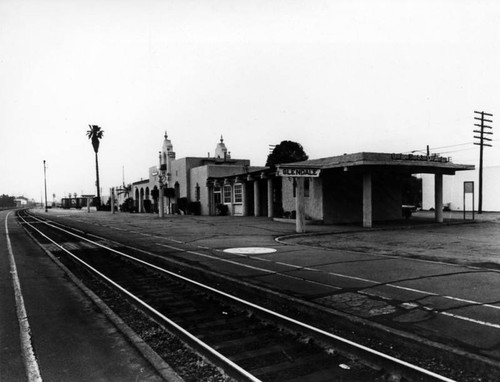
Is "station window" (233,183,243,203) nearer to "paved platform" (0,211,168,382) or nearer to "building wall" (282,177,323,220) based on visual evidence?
"building wall" (282,177,323,220)

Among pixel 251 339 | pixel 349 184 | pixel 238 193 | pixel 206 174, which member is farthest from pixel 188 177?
pixel 251 339

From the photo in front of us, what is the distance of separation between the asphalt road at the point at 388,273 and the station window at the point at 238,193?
60.3ft

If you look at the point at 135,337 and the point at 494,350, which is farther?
the point at 135,337

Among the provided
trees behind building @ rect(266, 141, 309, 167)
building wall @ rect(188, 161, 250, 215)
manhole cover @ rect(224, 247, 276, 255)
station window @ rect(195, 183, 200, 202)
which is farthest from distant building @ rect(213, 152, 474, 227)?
trees behind building @ rect(266, 141, 309, 167)

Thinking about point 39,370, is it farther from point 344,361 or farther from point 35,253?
point 35,253

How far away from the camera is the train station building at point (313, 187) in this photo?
22219 millimetres

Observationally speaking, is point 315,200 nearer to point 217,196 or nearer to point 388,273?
point 388,273

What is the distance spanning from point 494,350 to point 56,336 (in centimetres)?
617

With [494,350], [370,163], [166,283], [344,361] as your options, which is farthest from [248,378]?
[370,163]

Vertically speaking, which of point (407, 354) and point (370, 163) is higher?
point (370, 163)

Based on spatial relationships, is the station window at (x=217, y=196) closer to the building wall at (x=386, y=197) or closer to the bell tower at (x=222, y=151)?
the bell tower at (x=222, y=151)

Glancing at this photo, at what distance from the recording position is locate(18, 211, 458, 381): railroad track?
189 inches

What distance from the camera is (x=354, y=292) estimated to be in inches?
321

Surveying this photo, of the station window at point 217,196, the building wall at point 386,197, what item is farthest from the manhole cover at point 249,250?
the station window at point 217,196
